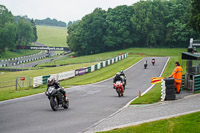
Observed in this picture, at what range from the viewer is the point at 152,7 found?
329ft

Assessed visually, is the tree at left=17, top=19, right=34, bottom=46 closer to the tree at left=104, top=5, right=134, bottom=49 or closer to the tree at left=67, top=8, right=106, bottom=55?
the tree at left=67, top=8, right=106, bottom=55

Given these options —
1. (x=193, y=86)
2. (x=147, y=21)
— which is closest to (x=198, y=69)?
(x=193, y=86)

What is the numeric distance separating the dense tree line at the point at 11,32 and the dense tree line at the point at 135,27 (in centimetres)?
2373

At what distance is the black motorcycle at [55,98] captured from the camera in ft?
45.0

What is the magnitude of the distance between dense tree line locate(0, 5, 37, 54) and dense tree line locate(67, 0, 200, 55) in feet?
77.9

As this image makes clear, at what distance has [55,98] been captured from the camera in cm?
1399

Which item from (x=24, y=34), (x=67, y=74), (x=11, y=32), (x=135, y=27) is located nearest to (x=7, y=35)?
(x=11, y=32)

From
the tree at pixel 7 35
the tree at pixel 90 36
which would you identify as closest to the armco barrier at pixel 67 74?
the tree at pixel 90 36

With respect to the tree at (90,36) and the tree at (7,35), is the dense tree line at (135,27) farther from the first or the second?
the tree at (7,35)

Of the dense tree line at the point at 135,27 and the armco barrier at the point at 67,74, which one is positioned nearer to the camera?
the armco barrier at the point at 67,74

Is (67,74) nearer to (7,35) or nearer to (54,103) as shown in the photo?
(54,103)

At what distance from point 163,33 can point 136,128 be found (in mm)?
94648

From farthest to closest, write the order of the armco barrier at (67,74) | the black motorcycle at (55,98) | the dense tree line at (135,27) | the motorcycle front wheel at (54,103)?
1. the dense tree line at (135,27)
2. the armco barrier at (67,74)
3. the motorcycle front wheel at (54,103)
4. the black motorcycle at (55,98)

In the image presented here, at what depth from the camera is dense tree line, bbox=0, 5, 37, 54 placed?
11181 centimetres
